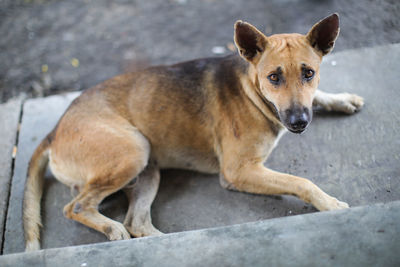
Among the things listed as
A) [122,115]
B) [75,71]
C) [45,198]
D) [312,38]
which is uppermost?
[312,38]

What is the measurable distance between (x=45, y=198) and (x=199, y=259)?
190 cm

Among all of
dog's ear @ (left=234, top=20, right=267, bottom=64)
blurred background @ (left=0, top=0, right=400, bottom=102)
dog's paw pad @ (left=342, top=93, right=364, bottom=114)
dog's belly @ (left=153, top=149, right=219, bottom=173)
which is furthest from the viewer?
blurred background @ (left=0, top=0, right=400, bottom=102)

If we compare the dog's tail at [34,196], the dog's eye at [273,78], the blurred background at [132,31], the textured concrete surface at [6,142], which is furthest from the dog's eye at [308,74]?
the textured concrete surface at [6,142]

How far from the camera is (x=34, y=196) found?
11.1 ft

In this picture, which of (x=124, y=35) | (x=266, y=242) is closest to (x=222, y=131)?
(x=266, y=242)

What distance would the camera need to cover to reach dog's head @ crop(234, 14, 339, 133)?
2734 mm

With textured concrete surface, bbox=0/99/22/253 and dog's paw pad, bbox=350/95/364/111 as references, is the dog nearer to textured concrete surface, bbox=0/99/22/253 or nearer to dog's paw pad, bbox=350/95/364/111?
dog's paw pad, bbox=350/95/364/111

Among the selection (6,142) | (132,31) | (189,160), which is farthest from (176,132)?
(132,31)

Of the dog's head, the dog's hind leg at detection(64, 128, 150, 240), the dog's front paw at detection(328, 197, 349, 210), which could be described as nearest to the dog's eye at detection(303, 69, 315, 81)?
the dog's head

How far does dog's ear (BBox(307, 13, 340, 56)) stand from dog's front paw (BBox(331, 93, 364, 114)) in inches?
32.0

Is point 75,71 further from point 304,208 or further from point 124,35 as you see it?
point 304,208

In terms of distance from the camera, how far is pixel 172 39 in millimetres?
5328

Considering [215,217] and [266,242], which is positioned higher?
[266,242]

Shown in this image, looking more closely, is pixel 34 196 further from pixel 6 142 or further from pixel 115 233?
pixel 6 142
